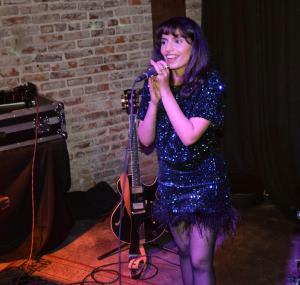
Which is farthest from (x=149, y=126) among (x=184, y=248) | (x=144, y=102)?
(x=184, y=248)

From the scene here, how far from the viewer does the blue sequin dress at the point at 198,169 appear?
1983mm

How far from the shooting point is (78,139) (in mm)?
4059

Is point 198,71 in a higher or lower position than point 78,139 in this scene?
higher

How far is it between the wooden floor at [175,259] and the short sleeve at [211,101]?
116cm

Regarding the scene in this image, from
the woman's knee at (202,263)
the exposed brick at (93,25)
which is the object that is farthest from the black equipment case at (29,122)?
the woman's knee at (202,263)

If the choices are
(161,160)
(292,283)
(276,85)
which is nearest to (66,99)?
(276,85)

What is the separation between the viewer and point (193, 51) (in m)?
2.01

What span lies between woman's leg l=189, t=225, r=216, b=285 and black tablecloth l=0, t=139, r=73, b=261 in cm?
152

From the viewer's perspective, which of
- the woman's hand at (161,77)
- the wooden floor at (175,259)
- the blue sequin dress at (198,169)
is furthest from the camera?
the wooden floor at (175,259)

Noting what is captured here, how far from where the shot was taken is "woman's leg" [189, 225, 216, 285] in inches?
79.0

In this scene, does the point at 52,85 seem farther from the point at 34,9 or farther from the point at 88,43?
the point at 34,9

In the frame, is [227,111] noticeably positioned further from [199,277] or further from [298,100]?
[199,277]

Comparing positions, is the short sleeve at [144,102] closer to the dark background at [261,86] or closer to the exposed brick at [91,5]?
the dark background at [261,86]

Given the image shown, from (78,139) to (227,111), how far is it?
4.47 feet
